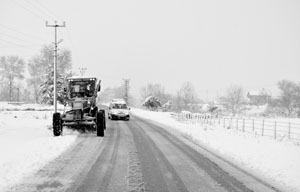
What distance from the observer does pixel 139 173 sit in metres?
8.12

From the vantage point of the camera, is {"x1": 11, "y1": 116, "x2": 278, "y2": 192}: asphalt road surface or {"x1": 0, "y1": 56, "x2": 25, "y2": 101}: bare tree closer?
{"x1": 11, "y1": 116, "x2": 278, "y2": 192}: asphalt road surface

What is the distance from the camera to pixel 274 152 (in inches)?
488

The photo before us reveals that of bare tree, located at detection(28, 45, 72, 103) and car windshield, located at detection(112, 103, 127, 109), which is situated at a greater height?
bare tree, located at detection(28, 45, 72, 103)

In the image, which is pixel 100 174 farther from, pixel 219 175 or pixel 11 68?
pixel 11 68

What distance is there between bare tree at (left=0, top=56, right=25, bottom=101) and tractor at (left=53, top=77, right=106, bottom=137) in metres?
66.9

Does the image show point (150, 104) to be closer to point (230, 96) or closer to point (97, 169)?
point (230, 96)

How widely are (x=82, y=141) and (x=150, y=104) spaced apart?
56.4m

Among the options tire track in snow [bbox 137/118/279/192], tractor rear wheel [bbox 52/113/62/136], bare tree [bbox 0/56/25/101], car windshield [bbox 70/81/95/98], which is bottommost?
tire track in snow [bbox 137/118/279/192]

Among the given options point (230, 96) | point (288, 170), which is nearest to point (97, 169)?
point (288, 170)

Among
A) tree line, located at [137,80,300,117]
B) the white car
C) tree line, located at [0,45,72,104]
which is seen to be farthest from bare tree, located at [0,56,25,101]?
the white car

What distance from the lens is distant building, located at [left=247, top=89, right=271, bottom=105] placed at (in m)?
146

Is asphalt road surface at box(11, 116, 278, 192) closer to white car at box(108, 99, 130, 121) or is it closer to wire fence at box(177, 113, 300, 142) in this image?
wire fence at box(177, 113, 300, 142)

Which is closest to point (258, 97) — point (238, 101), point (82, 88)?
point (238, 101)

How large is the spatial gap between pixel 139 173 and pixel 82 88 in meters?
11.9
